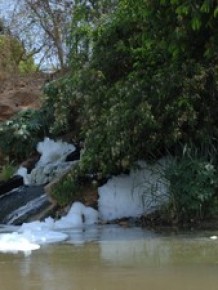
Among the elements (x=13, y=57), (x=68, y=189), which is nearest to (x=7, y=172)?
(x=68, y=189)

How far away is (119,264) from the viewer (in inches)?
305

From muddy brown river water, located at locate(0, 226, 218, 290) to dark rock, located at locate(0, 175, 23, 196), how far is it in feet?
A: 19.3

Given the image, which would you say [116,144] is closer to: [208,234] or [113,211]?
[113,211]

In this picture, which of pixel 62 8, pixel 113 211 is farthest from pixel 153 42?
pixel 62 8

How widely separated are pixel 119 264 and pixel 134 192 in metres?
5.19

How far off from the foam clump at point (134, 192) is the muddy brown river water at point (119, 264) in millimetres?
1853

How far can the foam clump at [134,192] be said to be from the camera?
12250 millimetres

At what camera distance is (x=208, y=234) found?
10273 mm

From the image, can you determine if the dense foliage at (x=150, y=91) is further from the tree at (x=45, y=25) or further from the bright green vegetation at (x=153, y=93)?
the tree at (x=45, y=25)

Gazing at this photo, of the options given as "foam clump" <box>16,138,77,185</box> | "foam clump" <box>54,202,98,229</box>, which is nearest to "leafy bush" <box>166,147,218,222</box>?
"foam clump" <box>54,202,98,229</box>

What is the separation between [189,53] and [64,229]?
3889 mm

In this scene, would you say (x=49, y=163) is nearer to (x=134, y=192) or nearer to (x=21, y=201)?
(x=21, y=201)

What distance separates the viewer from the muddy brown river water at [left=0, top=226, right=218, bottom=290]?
21.8 ft

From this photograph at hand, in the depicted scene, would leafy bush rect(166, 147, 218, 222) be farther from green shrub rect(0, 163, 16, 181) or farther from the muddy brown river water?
green shrub rect(0, 163, 16, 181)
